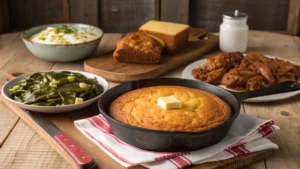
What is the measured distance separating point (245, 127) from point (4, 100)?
0.91 m

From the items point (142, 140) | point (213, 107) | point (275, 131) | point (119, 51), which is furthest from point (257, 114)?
point (119, 51)

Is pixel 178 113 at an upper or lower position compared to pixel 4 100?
upper

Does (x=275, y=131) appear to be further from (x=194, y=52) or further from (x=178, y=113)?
(x=194, y=52)

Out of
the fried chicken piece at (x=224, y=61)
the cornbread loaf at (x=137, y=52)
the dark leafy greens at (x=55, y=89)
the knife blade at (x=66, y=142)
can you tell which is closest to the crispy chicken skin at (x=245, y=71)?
the fried chicken piece at (x=224, y=61)

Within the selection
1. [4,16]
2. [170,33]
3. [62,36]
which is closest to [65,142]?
[62,36]

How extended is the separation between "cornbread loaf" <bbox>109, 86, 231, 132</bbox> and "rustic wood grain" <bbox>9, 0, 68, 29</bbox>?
1.76 m

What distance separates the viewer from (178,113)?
1.44 m

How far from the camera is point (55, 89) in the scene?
1747 mm

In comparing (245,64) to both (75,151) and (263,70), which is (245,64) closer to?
(263,70)

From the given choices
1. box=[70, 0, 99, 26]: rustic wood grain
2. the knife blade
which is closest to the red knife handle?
the knife blade

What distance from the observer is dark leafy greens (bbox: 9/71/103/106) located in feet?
5.62

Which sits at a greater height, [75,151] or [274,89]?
[274,89]

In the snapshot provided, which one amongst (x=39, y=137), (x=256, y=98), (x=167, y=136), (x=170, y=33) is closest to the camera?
(x=167, y=136)

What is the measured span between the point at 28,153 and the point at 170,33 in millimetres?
1136
